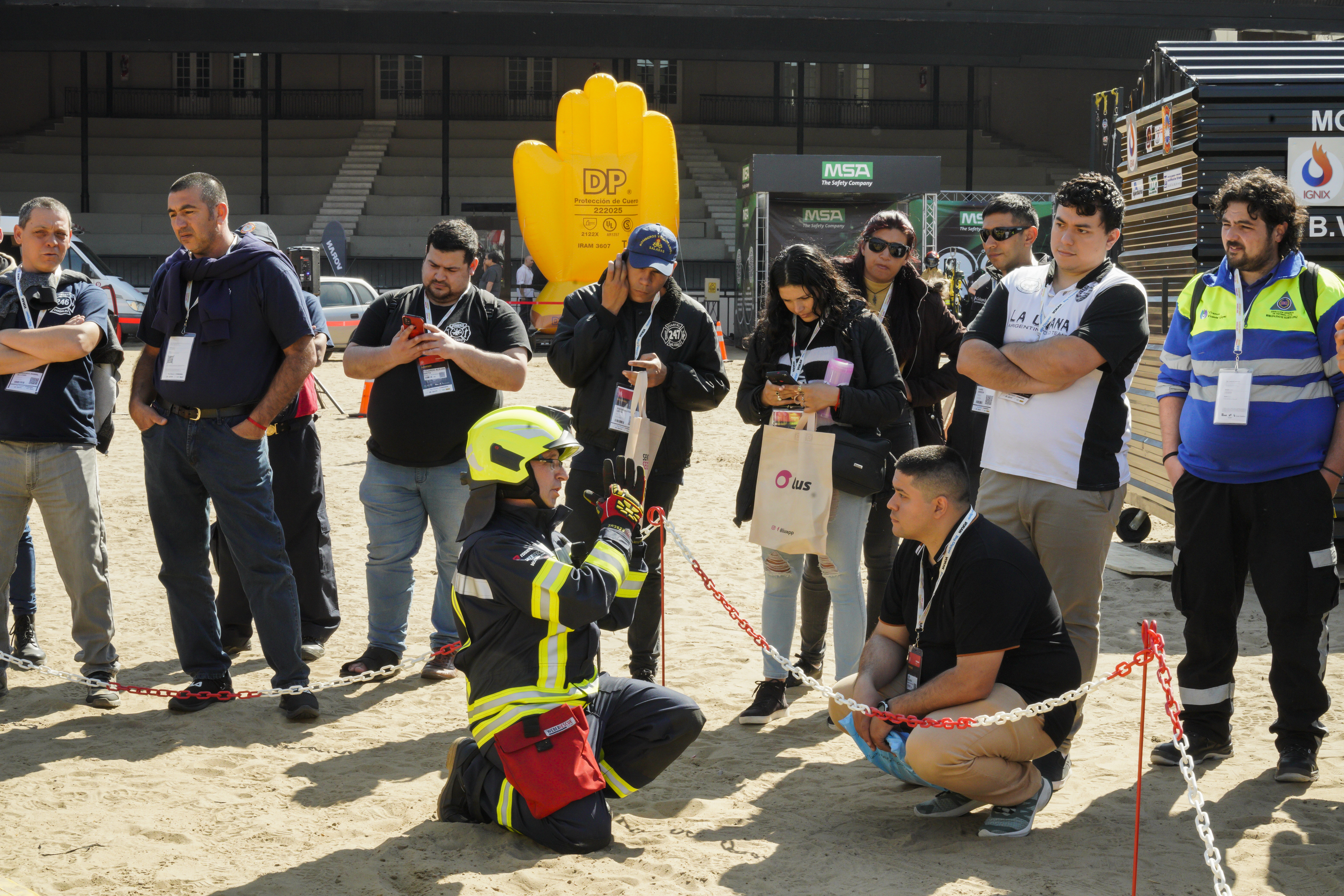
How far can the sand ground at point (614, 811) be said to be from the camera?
11.7 ft

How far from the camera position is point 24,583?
569 cm

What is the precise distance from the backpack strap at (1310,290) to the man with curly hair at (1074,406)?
57 cm

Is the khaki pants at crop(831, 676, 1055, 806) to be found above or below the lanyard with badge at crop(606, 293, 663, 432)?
below

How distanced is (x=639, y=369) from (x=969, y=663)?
1922 millimetres

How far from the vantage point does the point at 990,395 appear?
5137 mm

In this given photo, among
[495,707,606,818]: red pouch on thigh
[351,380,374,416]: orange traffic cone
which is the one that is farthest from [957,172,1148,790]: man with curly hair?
[351,380,374,416]: orange traffic cone

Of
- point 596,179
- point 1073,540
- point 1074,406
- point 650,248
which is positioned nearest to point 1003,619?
point 1073,540

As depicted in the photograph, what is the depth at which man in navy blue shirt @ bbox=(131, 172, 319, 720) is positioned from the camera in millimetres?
4840

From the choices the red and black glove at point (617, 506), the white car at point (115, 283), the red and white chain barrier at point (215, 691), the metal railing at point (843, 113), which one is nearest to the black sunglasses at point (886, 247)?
the red and black glove at point (617, 506)

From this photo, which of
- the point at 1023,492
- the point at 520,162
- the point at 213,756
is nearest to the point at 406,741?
the point at 213,756

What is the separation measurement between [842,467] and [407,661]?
227 cm

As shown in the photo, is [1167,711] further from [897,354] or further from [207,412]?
[207,412]

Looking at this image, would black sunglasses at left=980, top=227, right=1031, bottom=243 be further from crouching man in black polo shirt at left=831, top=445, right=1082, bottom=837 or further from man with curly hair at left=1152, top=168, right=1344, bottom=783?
crouching man in black polo shirt at left=831, top=445, right=1082, bottom=837

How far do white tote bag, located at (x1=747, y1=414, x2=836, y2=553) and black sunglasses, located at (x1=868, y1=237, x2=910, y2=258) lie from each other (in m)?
0.88
